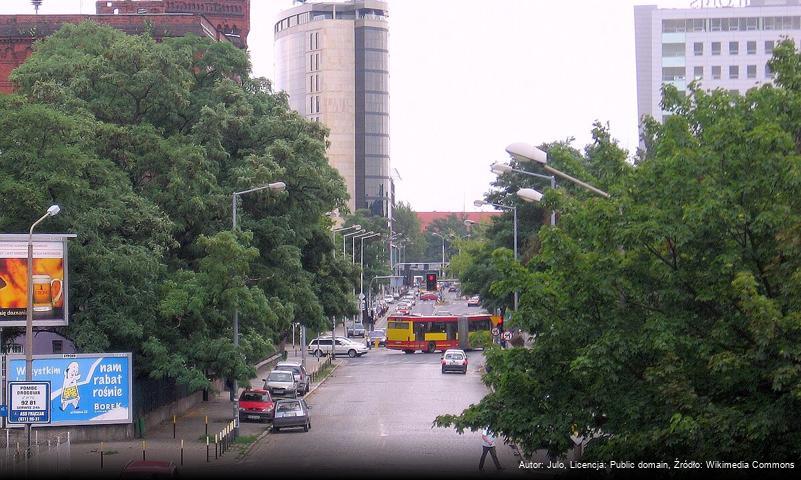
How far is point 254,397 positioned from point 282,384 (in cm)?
718

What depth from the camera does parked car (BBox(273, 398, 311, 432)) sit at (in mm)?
40094

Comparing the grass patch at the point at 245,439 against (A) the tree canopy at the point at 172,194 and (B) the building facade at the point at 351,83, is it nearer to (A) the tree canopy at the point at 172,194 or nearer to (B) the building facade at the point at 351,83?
(A) the tree canopy at the point at 172,194

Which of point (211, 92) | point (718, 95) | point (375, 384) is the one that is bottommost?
point (375, 384)

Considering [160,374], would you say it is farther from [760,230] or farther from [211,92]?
[760,230]

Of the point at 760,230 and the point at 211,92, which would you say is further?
the point at 211,92

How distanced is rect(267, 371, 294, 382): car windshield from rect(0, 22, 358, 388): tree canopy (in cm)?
329

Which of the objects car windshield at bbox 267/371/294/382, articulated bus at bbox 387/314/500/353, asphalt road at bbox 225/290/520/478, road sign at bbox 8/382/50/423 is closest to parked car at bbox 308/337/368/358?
articulated bus at bbox 387/314/500/353

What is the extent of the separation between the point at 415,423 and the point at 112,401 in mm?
10682

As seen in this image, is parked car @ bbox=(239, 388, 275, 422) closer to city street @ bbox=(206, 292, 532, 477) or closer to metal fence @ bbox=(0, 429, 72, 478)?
city street @ bbox=(206, 292, 532, 477)

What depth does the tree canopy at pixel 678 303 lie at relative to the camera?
15898 millimetres

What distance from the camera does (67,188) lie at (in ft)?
120

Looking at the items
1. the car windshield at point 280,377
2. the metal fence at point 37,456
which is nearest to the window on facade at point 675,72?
the car windshield at point 280,377

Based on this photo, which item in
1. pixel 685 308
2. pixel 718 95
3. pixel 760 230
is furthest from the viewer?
pixel 718 95

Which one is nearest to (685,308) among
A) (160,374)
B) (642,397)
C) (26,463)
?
(642,397)
